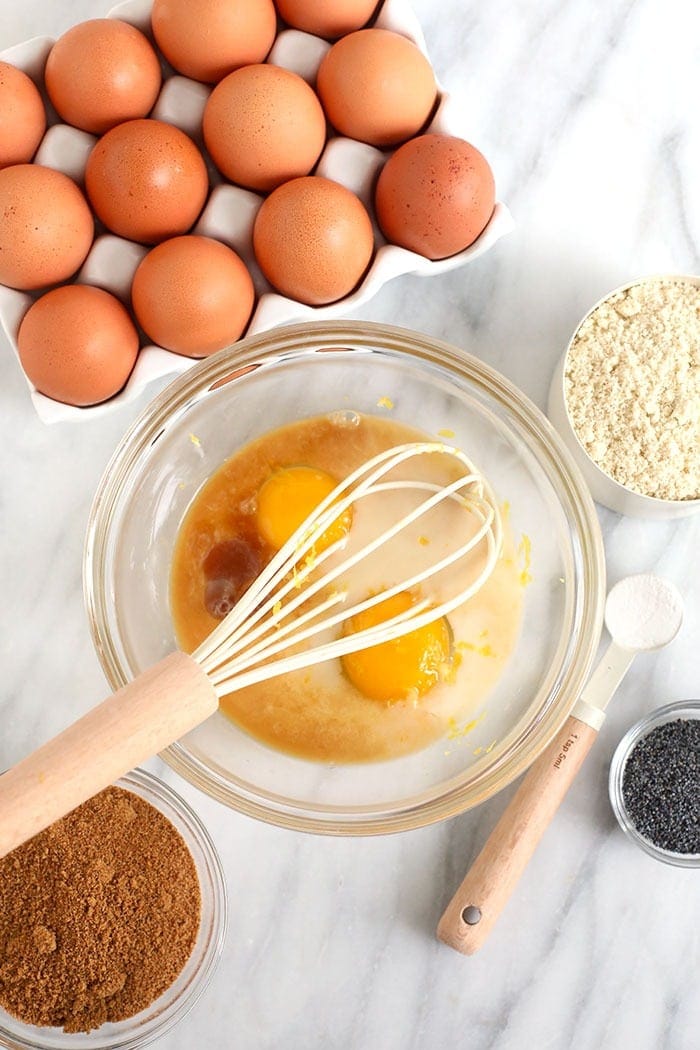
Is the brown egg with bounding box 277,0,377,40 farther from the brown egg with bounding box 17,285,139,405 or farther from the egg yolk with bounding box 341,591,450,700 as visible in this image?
the egg yolk with bounding box 341,591,450,700

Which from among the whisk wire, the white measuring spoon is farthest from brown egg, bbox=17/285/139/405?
the white measuring spoon

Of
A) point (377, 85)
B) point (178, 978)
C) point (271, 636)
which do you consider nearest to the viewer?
point (271, 636)

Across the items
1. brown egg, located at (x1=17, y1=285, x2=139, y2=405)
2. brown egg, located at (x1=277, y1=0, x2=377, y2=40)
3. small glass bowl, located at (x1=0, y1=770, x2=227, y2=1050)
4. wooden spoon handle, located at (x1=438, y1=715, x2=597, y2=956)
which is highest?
brown egg, located at (x1=277, y1=0, x2=377, y2=40)

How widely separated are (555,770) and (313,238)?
67cm

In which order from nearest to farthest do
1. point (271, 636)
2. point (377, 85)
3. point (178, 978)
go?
point (271, 636), point (377, 85), point (178, 978)

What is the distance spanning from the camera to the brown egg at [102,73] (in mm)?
1163

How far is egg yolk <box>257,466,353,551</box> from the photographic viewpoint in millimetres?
1170

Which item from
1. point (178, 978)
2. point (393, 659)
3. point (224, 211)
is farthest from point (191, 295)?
point (178, 978)

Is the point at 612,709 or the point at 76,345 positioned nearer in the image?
the point at 76,345

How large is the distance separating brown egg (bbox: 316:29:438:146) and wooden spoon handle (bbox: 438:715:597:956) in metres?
0.71

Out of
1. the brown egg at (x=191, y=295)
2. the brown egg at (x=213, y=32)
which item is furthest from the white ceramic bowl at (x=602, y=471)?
the brown egg at (x=213, y=32)

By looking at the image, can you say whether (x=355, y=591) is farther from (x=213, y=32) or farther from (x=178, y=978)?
(x=213, y=32)

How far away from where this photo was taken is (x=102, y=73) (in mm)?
1163

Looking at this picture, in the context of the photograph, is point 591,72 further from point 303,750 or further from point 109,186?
point 303,750
